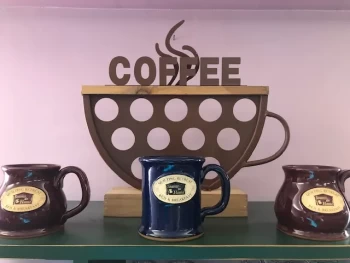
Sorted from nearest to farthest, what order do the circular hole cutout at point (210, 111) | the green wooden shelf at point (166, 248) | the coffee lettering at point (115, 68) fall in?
the green wooden shelf at point (166, 248) → the coffee lettering at point (115, 68) → the circular hole cutout at point (210, 111)

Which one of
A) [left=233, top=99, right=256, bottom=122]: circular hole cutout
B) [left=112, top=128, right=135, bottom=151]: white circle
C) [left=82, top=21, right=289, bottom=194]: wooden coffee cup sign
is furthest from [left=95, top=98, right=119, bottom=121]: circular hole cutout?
[left=233, top=99, right=256, bottom=122]: circular hole cutout

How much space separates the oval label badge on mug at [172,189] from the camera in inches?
25.1

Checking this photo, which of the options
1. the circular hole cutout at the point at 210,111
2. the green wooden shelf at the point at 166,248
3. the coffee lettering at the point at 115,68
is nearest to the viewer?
the green wooden shelf at the point at 166,248

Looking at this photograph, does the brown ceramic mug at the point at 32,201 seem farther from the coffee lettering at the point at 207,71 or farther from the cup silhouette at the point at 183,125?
the coffee lettering at the point at 207,71

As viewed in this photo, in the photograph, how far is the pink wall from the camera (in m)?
0.99

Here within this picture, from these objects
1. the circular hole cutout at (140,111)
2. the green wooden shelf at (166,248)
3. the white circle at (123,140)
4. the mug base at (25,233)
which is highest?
the circular hole cutout at (140,111)

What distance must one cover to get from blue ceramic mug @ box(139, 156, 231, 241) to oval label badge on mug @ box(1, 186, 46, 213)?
0.18 meters

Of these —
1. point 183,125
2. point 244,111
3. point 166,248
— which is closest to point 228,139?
point 244,111

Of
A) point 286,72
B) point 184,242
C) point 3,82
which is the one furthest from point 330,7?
point 3,82

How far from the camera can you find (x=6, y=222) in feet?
2.11

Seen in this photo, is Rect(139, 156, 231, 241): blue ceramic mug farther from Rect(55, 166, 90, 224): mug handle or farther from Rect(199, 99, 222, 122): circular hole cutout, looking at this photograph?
Rect(199, 99, 222, 122): circular hole cutout

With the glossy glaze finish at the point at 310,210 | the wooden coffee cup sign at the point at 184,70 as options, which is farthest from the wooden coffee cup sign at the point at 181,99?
the glossy glaze finish at the point at 310,210

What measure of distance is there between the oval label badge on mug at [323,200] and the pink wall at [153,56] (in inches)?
13.1

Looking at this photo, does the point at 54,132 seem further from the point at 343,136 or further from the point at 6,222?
the point at 343,136
